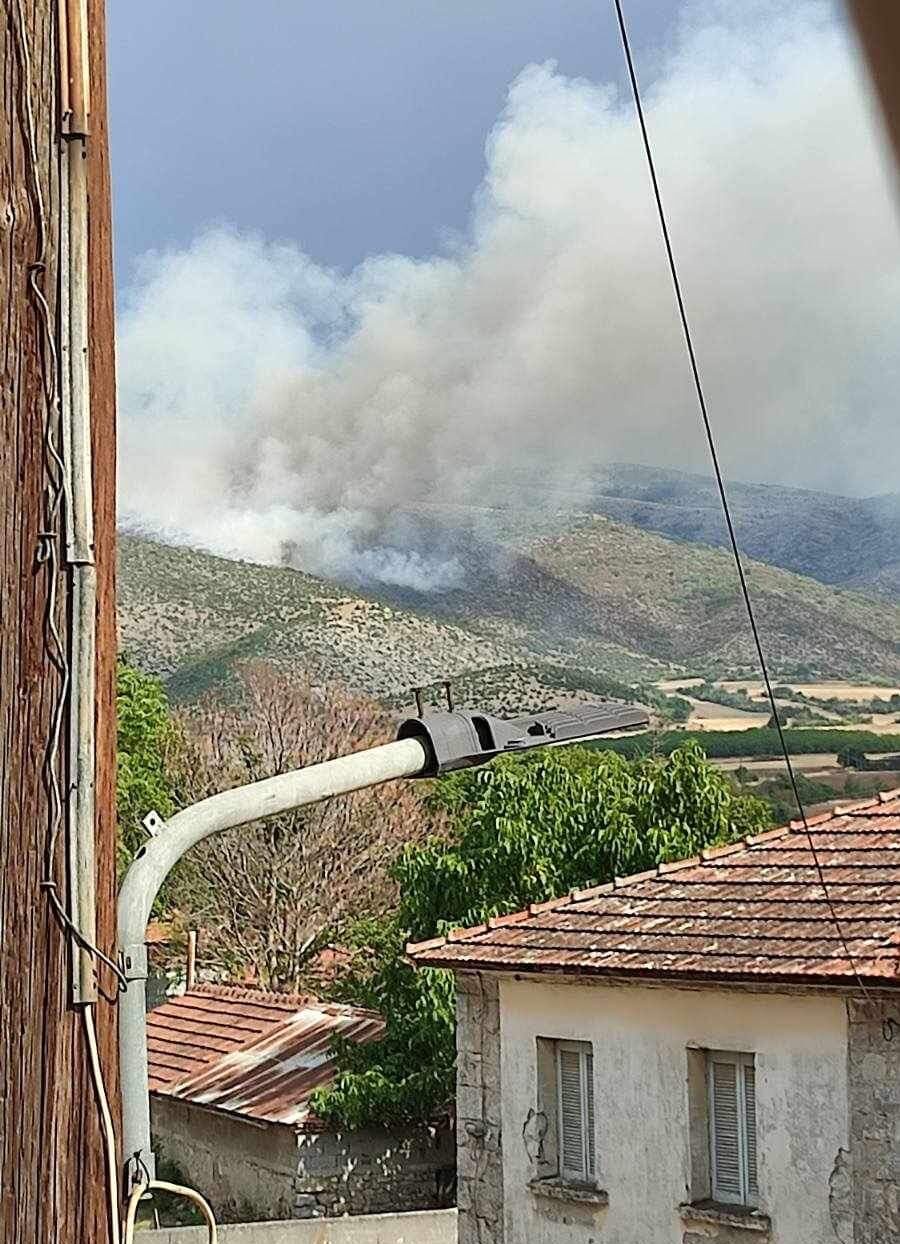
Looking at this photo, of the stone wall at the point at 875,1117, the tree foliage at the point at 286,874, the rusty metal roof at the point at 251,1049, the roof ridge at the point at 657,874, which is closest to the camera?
the stone wall at the point at 875,1117

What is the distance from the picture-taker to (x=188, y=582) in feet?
20.5

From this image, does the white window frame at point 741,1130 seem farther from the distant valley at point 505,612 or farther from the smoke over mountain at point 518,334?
the distant valley at point 505,612


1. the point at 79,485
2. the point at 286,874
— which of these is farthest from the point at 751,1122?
the point at 286,874

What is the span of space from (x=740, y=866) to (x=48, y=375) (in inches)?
79.8

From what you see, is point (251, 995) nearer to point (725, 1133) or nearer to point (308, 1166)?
point (308, 1166)

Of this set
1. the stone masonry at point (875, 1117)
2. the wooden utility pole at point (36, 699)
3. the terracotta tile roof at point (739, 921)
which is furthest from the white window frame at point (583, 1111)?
the wooden utility pole at point (36, 699)

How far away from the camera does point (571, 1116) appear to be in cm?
211

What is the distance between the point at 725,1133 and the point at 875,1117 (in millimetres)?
252

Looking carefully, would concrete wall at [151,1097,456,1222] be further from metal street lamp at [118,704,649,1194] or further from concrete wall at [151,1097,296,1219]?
metal street lamp at [118,704,649,1194]

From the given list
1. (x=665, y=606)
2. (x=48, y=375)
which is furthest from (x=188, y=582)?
(x=48, y=375)

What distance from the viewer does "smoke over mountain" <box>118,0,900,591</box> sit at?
4402 millimetres

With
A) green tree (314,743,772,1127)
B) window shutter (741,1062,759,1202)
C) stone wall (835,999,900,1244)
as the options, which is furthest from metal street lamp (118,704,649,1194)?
green tree (314,743,772,1127)

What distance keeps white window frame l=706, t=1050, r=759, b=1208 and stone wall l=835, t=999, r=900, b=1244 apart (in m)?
0.15

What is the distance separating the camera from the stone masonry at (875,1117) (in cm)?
171
